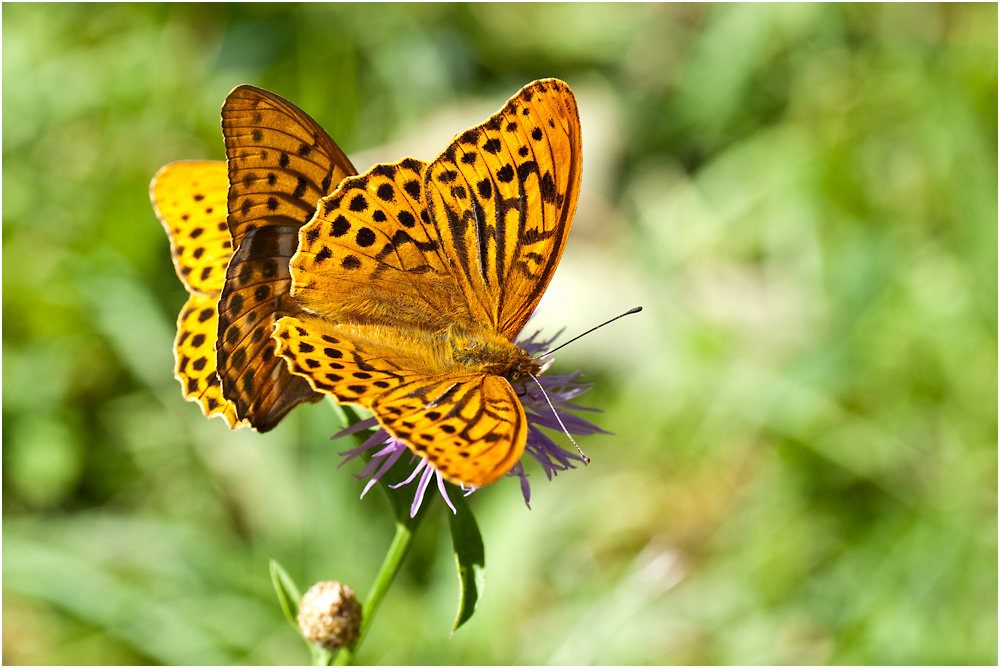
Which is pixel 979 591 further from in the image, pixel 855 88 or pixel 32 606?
pixel 32 606

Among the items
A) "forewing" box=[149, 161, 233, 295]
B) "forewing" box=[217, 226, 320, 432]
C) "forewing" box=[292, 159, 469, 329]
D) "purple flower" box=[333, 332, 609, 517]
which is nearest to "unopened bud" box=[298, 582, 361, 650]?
"purple flower" box=[333, 332, 609, 517]

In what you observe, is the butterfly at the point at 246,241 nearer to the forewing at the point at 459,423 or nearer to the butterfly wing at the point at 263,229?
the butterfly wing at the point at 263,229

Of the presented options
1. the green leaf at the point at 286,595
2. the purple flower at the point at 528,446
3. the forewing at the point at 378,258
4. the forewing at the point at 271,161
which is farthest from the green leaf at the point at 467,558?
the forewing at the point at 271,161

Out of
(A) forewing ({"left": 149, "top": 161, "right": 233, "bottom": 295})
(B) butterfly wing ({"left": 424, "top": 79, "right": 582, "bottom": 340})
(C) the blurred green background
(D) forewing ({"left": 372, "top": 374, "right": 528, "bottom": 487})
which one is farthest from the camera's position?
(C) the blurred green background

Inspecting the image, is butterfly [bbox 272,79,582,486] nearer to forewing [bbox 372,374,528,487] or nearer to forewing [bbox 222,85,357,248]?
forewing [bbox 372,374,528,487]

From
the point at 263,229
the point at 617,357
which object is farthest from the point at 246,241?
the point at 617,357

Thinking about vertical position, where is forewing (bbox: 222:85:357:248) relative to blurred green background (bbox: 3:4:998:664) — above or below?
above
